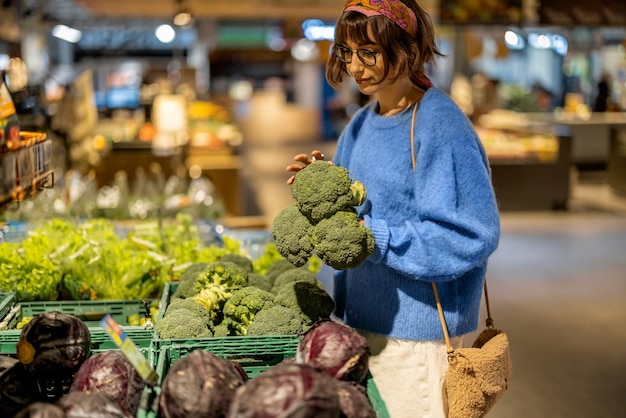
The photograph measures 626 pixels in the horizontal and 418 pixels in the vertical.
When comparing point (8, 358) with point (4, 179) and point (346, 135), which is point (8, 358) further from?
point (346, 135)

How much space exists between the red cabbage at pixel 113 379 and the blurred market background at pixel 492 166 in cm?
62

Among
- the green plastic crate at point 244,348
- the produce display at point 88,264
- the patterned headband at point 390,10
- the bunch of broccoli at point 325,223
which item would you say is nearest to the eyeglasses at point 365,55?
the patterned headband at point 390,10

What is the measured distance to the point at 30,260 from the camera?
10.3ft

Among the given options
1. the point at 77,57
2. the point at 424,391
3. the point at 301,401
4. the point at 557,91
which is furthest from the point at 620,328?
the point at 77,57

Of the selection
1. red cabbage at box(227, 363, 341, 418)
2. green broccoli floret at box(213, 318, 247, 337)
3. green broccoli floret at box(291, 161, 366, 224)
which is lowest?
green broccoli floret at box(213, 318, 247, 337)

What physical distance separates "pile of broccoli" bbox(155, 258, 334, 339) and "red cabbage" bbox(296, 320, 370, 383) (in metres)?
0.32

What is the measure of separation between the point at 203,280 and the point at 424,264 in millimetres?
799

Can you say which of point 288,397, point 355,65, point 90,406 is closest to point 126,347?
point 90,406

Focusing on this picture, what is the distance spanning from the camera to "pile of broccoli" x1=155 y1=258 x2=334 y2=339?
2.37 m

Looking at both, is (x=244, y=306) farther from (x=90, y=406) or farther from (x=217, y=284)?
(x=90, y=406)

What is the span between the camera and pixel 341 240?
7.05 feet

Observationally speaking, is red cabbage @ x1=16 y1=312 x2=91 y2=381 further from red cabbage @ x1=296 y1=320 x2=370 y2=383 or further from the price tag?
red cabbage @ x1=296 y1=320 x2=370 y2=383

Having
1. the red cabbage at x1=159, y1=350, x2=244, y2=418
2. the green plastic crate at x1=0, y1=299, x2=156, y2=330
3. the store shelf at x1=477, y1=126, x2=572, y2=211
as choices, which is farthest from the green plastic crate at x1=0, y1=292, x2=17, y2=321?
the store shelf at x1=477, y1=126, x2=572, y2=211

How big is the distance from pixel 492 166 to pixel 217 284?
865cm
